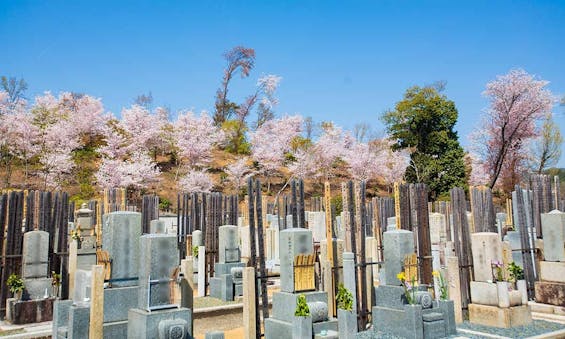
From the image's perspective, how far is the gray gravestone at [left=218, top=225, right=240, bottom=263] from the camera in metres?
11.9

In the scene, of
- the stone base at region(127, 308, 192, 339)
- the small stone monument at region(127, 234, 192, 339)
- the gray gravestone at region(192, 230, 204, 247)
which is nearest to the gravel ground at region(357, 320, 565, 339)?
the stone base at region(127, 308, 192, 339)

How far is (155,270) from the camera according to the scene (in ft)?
20.2

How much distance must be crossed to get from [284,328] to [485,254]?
Answer: 4.87m

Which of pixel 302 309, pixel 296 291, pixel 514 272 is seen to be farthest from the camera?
pixel 514 272

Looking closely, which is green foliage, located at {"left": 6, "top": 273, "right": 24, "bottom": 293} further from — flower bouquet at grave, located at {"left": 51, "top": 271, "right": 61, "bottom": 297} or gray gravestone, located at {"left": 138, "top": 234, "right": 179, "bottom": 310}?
gray gravestone, located at {"left": 138, "top": 234, "right": 179, "bottom": 310}

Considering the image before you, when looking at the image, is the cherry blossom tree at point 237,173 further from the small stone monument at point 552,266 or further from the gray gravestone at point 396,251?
the gray gravestone at point 396,251

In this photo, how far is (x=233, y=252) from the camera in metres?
11.9

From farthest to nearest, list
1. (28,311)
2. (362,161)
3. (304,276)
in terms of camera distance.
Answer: (362,161) → (28,311) → (304,276)

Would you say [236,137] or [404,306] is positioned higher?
[236,137]

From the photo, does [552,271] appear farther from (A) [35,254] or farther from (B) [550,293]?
(A) [35,254]

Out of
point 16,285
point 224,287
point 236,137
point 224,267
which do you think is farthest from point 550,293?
point 236,137

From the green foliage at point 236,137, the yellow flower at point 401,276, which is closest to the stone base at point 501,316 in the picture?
the yellow flower at point 401,276

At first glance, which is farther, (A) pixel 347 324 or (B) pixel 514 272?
(B) pixel 514 272

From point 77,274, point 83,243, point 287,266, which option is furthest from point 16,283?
point 287,266
